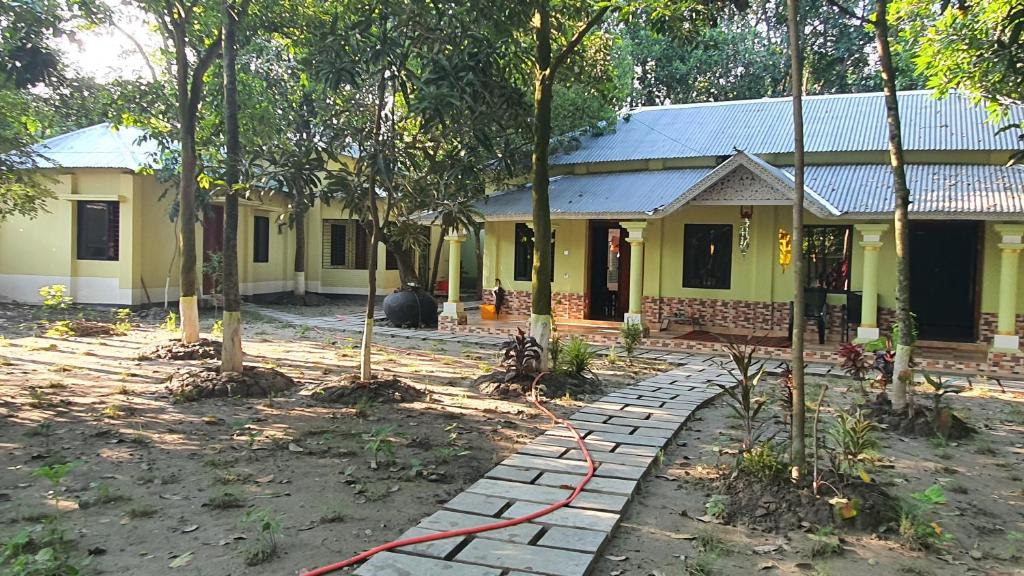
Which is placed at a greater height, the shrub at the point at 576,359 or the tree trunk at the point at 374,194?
the tree trunk at the point at 374,194

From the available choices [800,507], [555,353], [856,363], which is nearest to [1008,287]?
[856,363]

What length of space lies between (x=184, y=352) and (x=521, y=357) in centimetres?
510

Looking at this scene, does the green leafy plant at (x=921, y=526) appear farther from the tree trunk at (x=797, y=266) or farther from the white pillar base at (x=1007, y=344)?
the white pillar base at (x=1007, y=344)

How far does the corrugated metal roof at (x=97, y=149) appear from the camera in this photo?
673 inches

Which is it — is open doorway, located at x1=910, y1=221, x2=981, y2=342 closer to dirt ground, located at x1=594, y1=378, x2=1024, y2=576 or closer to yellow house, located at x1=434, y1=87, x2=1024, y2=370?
yellow house, located at x1=434, y1=87, x2=1024, y2=370

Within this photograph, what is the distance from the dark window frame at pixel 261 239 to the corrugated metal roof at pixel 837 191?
8.93m

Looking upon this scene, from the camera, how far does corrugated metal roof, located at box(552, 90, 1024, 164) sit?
1343 cm

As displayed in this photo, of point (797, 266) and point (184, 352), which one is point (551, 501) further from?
point (184, 352)

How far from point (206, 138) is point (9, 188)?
10.2ft

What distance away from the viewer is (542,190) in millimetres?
8859

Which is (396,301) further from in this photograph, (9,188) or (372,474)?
(372,474)

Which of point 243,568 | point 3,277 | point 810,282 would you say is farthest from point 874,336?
point 3,277

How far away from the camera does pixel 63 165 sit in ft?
56.2

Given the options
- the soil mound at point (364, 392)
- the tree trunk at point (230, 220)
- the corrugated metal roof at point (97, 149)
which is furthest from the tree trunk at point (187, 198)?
the corrugated metal roof at point (97, 149)
